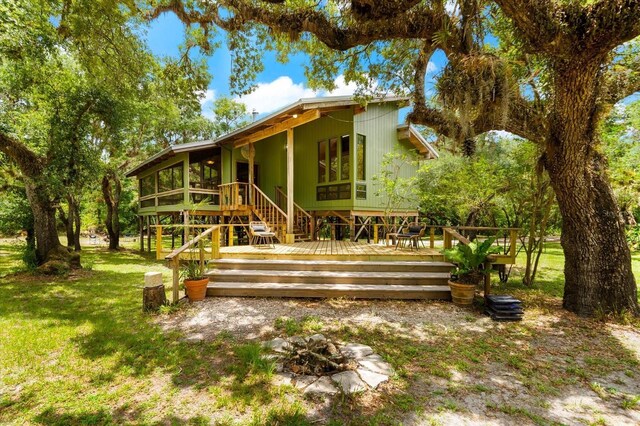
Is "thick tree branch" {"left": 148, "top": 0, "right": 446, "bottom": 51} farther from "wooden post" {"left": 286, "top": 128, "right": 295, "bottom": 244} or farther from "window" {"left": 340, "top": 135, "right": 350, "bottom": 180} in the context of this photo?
"window" {"left": 340, "top": 135, "right": 350, "bottom": 180}

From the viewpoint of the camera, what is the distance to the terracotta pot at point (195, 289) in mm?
5426

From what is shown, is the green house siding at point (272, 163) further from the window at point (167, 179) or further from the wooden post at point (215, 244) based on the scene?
the wooden post at point (215, 244)

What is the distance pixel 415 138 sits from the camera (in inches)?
477

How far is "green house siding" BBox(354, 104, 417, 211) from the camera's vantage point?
10.2 m

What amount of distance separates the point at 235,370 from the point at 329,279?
115 inches

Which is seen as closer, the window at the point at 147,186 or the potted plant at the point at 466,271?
the potted plant at the point at 466,271

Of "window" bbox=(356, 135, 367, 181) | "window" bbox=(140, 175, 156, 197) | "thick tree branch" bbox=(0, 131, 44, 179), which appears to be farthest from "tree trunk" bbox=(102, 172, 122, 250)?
"window" bbox=(356, 135, 367, 181)

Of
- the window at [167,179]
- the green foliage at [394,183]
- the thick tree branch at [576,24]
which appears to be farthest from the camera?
the window at [167,179]

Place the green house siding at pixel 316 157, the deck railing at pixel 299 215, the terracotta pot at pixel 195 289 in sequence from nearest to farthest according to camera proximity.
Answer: the terracotta pot at pixel 195 289, the green house siding at pixel 316 157, the deck railing at pixel 299 215

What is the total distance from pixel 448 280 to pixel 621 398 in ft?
10.1

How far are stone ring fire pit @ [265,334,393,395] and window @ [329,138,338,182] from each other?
758 centimetres

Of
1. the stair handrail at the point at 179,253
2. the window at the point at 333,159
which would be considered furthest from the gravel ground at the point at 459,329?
the window at the point at 333,159

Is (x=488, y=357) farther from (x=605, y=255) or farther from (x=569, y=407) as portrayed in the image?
(x=605, y=255)

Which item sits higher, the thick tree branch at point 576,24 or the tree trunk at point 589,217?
the thick tree branch at point 576,24
